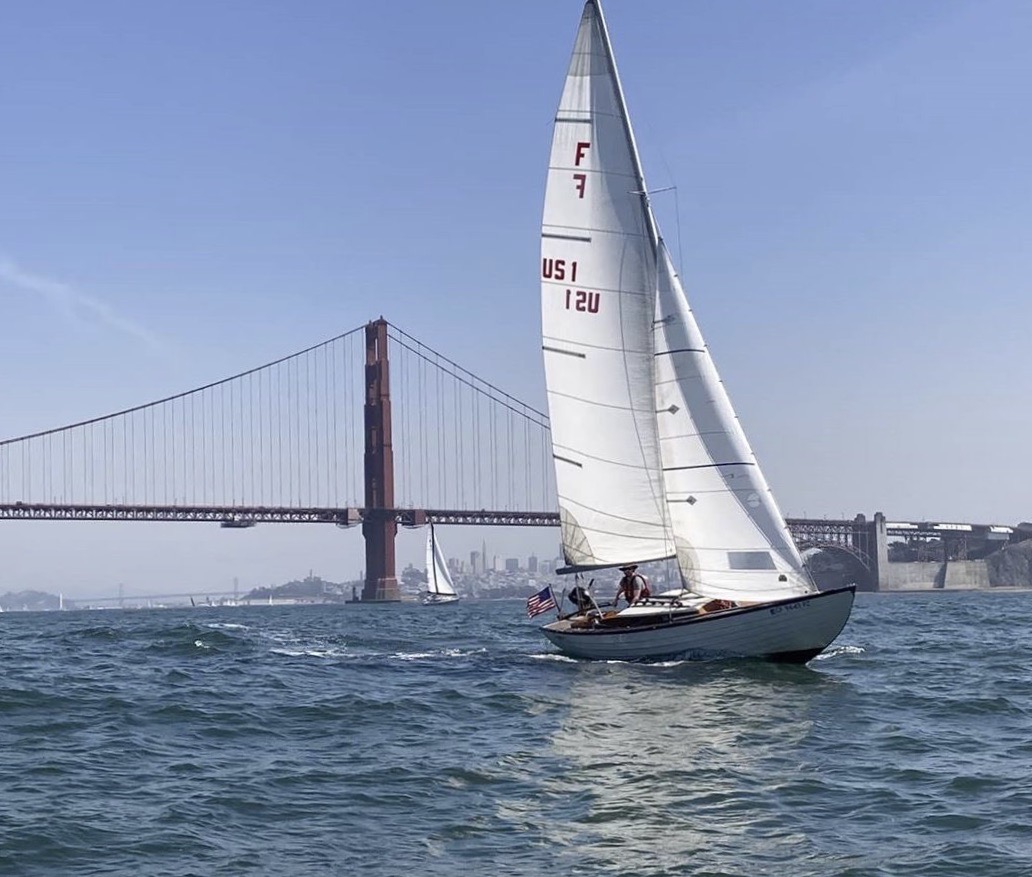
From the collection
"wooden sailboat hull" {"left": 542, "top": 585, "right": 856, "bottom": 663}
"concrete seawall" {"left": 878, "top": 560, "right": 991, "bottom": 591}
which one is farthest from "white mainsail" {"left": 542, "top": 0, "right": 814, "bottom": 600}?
"concrete seawall" {"left": 878, "top": 560, "right": 991, "bottom": 591}

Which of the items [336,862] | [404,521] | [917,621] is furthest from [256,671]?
[404,521]

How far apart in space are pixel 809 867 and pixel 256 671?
14.3m

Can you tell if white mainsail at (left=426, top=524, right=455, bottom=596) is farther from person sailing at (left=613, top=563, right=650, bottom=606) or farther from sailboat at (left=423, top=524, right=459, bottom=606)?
person sailing at (left=613, top=563, right=650, bottom=606)

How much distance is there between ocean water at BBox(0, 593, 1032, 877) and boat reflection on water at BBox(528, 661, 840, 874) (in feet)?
0.11

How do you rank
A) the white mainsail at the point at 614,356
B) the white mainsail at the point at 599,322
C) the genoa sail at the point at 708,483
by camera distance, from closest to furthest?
1. the genoa sail at the point at 708,483
2. the white mainsail at the point at 614,356
3. the white mainsail at the point at 599,322

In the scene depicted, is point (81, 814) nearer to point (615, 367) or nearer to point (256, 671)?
point (256, 671)

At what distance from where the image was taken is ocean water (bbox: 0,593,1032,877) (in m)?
8.31

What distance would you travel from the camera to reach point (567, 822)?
9219mm

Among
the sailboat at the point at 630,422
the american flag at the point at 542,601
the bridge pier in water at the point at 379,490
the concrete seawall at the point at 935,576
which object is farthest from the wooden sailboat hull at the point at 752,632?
the concrete seawall at the point at 935,576

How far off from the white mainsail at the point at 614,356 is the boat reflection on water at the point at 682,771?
4.08m

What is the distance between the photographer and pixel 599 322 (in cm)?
2211

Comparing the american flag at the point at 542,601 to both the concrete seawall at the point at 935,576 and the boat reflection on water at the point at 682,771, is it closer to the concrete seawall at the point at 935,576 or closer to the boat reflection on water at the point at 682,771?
the boat reflection on water at the point at 682,771

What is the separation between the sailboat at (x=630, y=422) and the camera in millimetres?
19875

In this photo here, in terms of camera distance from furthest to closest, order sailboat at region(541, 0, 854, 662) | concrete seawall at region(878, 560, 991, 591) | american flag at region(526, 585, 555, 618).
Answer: concrete seawall at region(878, 560, 991, 591), american flag at region(526, 585, 555, 618), sailboat at region(541, 0, 854, 662)
